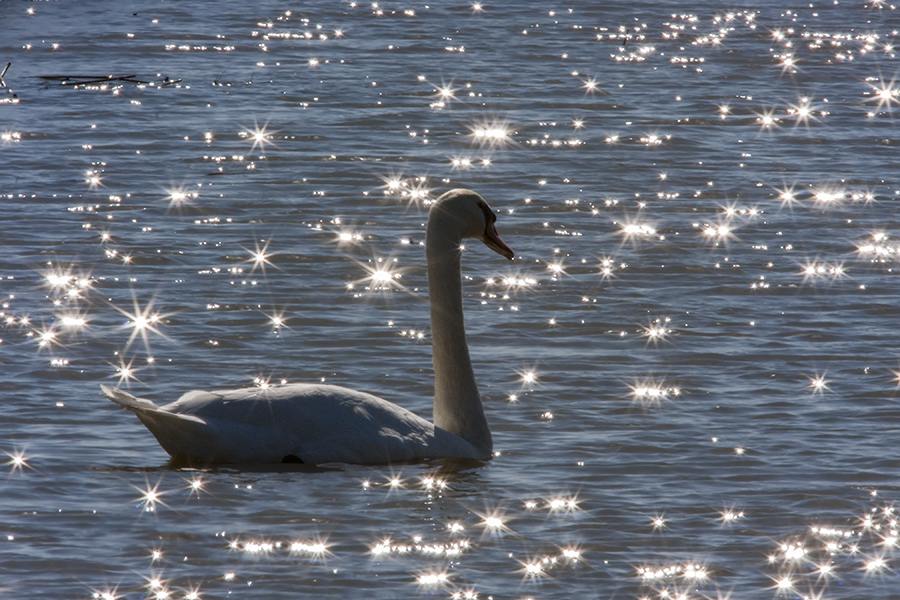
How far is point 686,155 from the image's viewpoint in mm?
14438

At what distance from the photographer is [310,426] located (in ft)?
23.8

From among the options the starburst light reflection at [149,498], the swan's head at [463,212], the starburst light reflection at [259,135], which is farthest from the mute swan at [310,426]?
the starburst light reflection at [259,135]

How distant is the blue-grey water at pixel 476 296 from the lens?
6.52 meters

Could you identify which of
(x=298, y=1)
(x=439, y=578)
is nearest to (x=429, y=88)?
(x=298, y=1)

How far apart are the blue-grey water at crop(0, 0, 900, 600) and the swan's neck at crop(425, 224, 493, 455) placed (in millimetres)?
249

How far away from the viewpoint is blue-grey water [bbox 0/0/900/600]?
652cm

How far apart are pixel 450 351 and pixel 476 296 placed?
8.68ft

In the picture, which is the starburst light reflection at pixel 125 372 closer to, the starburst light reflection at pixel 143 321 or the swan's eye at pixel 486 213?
the starburst light reflection at pixel 143 321

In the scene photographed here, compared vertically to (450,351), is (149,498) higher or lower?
lower

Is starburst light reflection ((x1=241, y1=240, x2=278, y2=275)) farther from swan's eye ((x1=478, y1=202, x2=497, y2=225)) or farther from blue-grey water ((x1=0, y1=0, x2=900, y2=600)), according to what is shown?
swan's eye ((x1=478, y1=202, x2=497, y2=225))

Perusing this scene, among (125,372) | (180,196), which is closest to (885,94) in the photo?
(180,196)

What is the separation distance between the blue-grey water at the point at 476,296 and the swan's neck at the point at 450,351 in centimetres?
25

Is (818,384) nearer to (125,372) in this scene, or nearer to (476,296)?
(476,296)

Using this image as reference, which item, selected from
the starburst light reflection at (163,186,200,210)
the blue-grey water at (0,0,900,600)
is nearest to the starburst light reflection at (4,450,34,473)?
the blue-grey water at (0,0,900,600)
